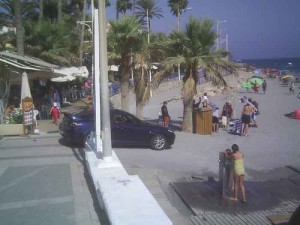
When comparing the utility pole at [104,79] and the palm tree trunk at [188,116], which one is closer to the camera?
the utility pole at [104,79]

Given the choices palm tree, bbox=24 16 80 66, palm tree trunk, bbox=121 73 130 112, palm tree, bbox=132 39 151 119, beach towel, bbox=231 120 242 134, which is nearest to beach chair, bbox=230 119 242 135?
beach towel, bbox=231 120 242 134

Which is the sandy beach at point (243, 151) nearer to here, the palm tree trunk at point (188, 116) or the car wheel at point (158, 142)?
the car wheel at point (158, 142)

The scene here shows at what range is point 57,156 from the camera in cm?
1224

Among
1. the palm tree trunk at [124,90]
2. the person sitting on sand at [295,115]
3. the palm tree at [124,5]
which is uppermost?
the palm tree at [124,5]

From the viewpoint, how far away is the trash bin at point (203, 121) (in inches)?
742

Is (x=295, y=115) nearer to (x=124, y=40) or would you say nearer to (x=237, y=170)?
(x=124, y=40)

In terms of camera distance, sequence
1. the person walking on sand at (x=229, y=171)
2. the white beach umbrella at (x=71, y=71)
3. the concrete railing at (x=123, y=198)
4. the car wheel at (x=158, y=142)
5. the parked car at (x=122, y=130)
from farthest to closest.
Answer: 1. the white beach umbrella at (x=71, y=71)
2. the car wheel at (x=158, y=142)
3. the parked car at (x=122, y=130)
4. the person walking on sand at (x=229, y=171)
5. the concrete railing at (x=123, y=198)

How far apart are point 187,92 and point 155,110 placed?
9694 mm

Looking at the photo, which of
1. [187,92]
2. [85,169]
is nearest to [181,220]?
[85,169]

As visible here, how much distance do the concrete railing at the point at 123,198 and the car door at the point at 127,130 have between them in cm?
545

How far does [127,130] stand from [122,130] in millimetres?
187

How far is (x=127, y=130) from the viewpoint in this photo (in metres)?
14.3

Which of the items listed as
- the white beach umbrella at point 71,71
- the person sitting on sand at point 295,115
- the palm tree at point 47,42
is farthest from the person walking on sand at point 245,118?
A: the palm tree at point 47,42

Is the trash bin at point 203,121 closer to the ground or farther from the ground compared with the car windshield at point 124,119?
closer to the ground
